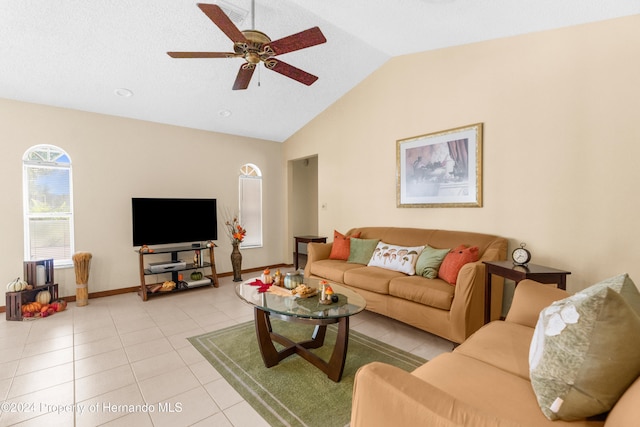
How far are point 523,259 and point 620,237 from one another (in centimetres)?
75

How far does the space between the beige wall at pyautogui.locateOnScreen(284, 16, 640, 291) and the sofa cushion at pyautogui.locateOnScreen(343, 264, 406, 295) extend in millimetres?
931

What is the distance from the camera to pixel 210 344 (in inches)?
108

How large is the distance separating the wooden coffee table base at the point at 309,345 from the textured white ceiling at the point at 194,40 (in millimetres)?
2755

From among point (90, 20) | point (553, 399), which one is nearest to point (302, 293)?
point (553, 399)

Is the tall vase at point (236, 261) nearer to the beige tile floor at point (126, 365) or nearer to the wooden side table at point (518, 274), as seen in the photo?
the beige tile floor at point (126, 365)

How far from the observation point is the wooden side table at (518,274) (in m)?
2.35

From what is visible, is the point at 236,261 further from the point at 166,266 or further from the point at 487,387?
the point at 487,387

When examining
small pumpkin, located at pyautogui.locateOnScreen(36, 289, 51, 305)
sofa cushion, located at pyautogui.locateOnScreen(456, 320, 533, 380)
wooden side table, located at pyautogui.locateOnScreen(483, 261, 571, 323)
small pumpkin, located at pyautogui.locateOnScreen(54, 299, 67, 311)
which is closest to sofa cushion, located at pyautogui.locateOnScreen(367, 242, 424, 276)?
wooden side table, located at pyautogui.locateOnScreen(483, 261, 571, 323)

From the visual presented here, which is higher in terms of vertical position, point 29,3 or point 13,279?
point 29,3

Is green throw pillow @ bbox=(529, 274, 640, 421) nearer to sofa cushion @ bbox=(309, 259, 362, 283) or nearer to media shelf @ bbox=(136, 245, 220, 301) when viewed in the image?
sofa cushion @ bbox=(309, 259, 362, 283)

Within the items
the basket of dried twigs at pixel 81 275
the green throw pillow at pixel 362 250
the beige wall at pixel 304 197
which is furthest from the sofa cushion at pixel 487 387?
the beige wall at pixel 304 197

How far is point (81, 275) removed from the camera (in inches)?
150

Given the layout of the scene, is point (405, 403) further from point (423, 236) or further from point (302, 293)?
point (423, 236)

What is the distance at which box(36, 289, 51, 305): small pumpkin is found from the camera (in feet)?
11.7
